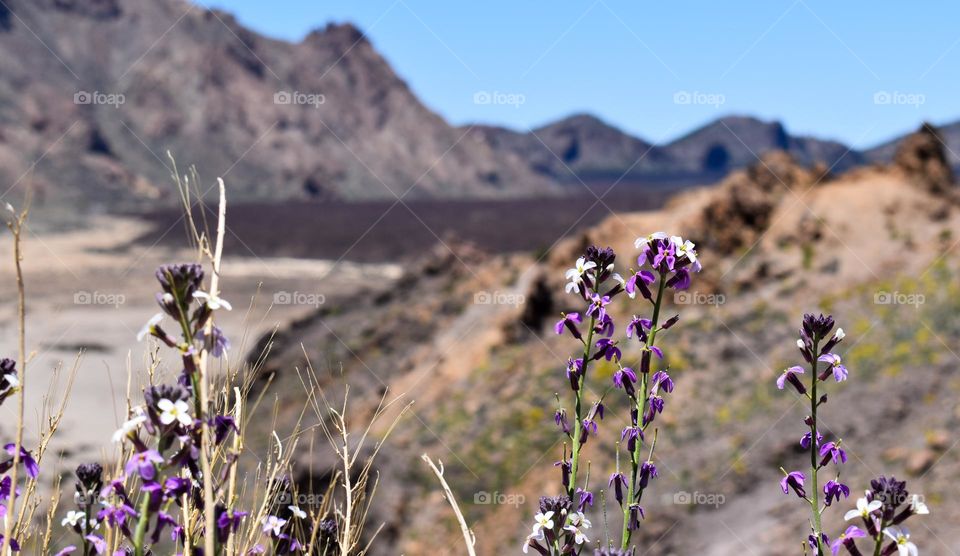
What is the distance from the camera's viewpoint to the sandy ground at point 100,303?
70.4 ft

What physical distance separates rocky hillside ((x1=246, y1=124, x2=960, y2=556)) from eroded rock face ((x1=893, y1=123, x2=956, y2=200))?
29mm

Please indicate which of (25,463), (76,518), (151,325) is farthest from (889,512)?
(25,463)

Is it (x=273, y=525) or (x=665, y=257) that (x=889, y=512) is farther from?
(x=273, y=525)

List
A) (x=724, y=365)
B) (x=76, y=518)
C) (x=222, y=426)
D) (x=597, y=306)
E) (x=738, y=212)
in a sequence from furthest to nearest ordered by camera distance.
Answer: (x=738, y=212)
(x=724, y=365)
(x=597, y=306)
(x=76, y=518)
(x=222, y=426)

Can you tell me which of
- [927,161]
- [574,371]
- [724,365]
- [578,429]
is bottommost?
[578,429]

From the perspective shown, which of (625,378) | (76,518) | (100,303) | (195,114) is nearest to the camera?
(76,518)

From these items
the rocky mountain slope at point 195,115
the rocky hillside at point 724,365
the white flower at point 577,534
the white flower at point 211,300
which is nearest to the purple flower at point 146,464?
the white flower at point 211,300

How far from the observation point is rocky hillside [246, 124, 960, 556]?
958cm

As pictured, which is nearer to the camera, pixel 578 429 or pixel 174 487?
pixel 174 487

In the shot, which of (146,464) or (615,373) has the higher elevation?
(615,373)

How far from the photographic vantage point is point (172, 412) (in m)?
1.99

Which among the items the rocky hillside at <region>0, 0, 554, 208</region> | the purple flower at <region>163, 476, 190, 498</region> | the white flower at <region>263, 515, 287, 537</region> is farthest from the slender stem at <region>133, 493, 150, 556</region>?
the rocky hillside at <region>0, 0, 554, 208</region>

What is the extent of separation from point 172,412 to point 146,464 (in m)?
0.13

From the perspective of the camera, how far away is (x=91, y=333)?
3503cm
